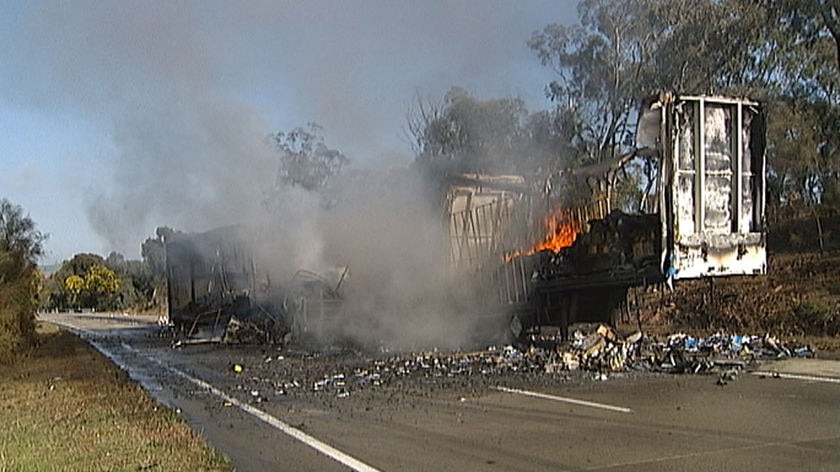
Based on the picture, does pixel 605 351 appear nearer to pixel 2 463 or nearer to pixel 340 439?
pixel 340 439

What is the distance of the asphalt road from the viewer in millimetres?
6699

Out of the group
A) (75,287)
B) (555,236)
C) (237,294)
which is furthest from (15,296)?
(75,287)

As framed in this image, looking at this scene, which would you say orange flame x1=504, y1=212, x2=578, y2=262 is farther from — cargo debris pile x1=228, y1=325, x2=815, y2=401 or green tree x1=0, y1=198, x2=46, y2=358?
green tree x1=0, y1=198, x2=46, y2=358

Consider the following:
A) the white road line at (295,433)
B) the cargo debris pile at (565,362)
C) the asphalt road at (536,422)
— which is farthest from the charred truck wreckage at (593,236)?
Result: the white road line at (295,433)

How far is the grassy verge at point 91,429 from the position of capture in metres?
6.88

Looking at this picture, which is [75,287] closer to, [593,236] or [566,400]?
[593,236]

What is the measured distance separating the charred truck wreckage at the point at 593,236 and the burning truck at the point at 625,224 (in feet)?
0.06

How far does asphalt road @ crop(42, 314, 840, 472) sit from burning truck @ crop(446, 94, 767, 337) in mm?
1717

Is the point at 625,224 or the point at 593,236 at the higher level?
the point at 625,224

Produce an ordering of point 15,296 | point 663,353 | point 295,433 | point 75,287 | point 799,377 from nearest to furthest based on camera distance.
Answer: point 295,433 → point 799,377 → point 663,353 → point 15,296 → point 75,287

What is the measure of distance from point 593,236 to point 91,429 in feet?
26.7

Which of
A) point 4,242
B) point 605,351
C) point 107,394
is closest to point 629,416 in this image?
point 605,351

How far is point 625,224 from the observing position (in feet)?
42.4

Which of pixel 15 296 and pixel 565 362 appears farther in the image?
pixel 15 296
